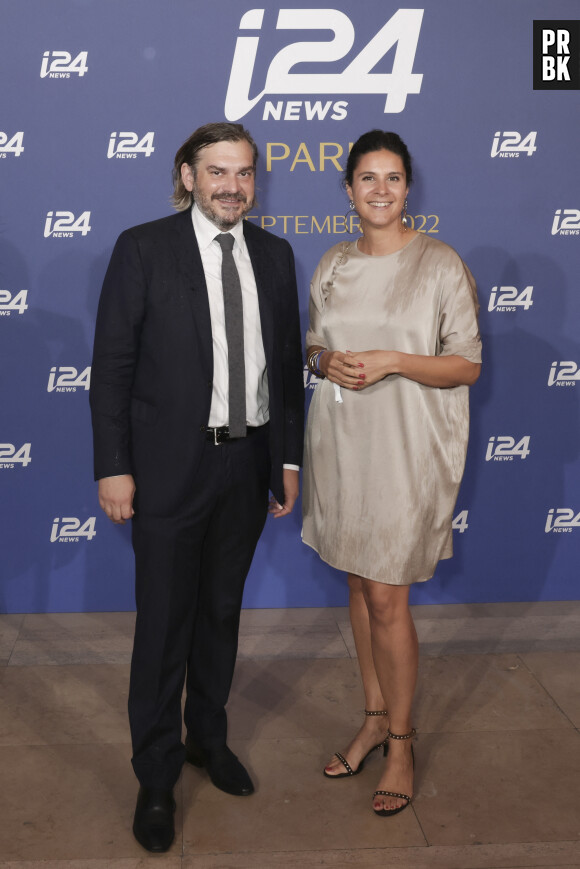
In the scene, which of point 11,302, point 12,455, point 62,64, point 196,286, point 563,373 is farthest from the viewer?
point 563,373

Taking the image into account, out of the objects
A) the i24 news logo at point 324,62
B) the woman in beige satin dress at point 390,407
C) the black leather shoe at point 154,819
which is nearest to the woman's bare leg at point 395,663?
the woman in beige satin dress at point 390,407

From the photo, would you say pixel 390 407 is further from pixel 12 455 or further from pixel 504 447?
pixel 12 455

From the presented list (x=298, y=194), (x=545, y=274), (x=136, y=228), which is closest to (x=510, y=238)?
(x=545, y=274)

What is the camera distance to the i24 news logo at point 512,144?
386cm

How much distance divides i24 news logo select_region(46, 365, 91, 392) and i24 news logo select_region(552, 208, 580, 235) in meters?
2.06

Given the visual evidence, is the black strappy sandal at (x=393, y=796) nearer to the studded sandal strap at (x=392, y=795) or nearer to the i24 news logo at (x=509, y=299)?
the studded sandal strap at (x=392, y=795)

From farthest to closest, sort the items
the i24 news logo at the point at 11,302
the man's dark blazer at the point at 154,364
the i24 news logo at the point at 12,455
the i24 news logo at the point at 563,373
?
A: the i24 news logo at the point at 563,373 < the i24 news logo at the point at 12,455 < the i24 news logo at the point at 11,302 < the man's dark blazer at the point at 154,364

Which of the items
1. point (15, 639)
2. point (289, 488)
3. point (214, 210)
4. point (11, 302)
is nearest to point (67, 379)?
point (11, 302)

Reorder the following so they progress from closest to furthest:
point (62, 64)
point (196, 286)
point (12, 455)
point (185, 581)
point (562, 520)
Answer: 1. point (196, 286)
2. point (185, 581)
3. point (62, 64)
4. point (12, 455)
5. point (562, 520)

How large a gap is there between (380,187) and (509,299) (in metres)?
1.67

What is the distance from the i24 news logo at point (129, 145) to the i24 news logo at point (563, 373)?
1926mm

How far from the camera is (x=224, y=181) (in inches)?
93.1

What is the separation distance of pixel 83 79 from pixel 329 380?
1926 millimetres

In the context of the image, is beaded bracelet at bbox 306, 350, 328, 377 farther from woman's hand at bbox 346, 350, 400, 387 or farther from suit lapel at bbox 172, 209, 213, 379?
suit lapel at bbox 172, 209, 213, 379
